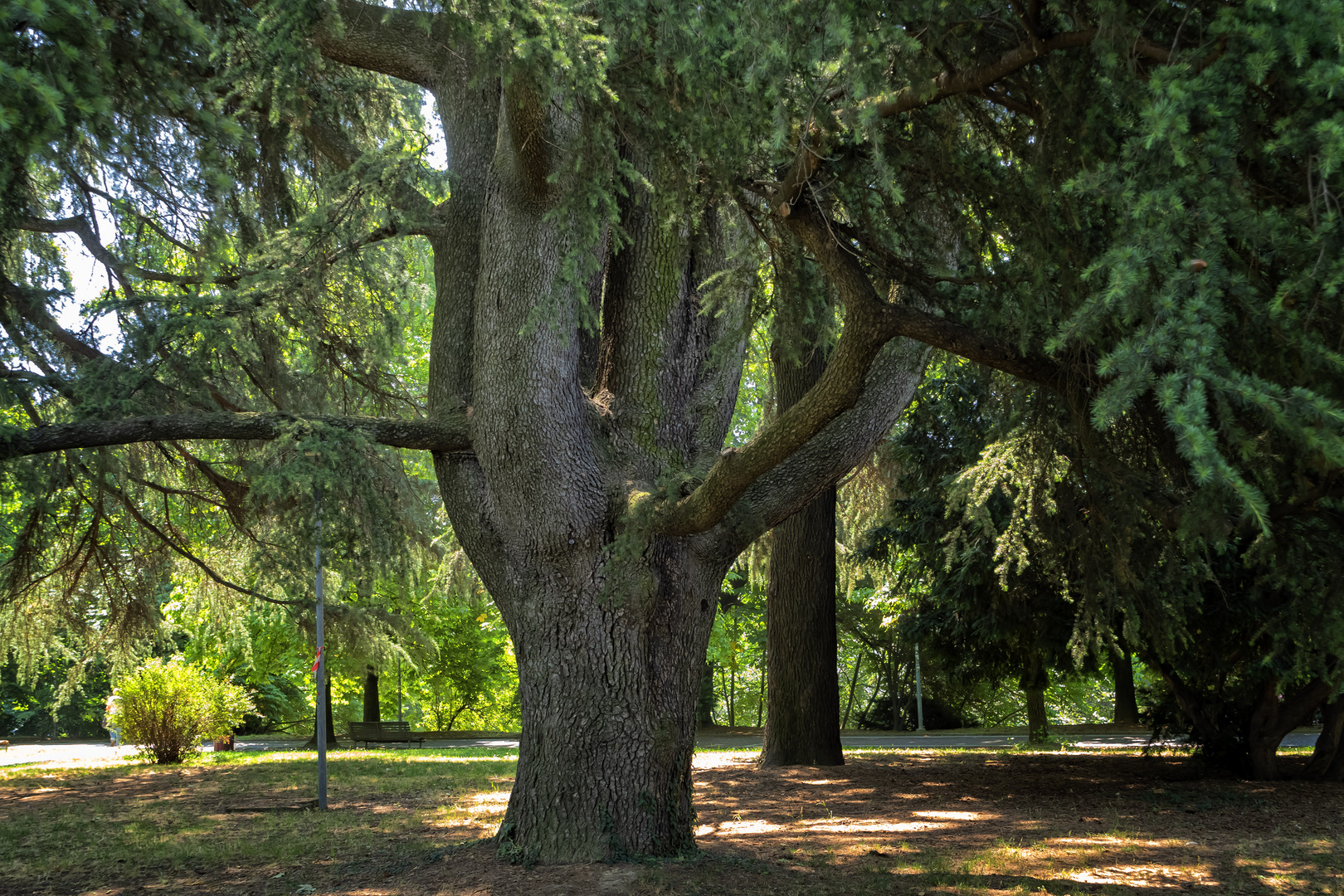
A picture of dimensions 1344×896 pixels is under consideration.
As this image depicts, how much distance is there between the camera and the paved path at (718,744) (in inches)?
727

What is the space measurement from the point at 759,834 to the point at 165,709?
38.4 ft

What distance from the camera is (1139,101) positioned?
3541 millimetres

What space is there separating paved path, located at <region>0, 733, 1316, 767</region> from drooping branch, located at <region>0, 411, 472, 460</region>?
12.8 metres

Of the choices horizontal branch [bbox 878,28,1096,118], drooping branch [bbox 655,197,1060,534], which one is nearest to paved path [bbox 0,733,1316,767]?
drooping branch [bbox 655,197,1060,534]

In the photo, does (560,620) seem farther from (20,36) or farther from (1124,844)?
(1124,844)

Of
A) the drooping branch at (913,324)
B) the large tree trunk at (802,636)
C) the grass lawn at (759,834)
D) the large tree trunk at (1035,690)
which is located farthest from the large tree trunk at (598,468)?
the large tree trunk at (1035,690)

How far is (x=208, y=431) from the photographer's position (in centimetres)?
664

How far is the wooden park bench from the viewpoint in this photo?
71.7 feet

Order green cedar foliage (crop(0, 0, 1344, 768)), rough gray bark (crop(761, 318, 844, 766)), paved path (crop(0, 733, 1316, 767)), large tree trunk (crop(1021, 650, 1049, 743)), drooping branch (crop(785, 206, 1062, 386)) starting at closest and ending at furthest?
1. green cedar foliage (crop(0, 0, 1344, 768))
2. drooping branch (crop(785, 206, 1062, 386))
3. rough gray bark (crop(761, 318, 844, 766))
4. large tree trunk (crop(1021, 650, 1049, 743))
5. paved path (crop(0, 733, 1316, 767))

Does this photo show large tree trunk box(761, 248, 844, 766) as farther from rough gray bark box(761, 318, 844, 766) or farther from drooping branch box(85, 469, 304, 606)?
drooping branch box(85, 469, 304, 606)

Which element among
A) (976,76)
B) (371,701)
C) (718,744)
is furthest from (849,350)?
(371,701)

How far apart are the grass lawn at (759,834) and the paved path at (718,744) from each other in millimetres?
4737

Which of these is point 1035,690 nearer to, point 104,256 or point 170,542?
point 170,542

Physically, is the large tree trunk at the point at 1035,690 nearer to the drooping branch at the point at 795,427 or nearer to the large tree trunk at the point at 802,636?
the large tree trunk at the point at 802,636
